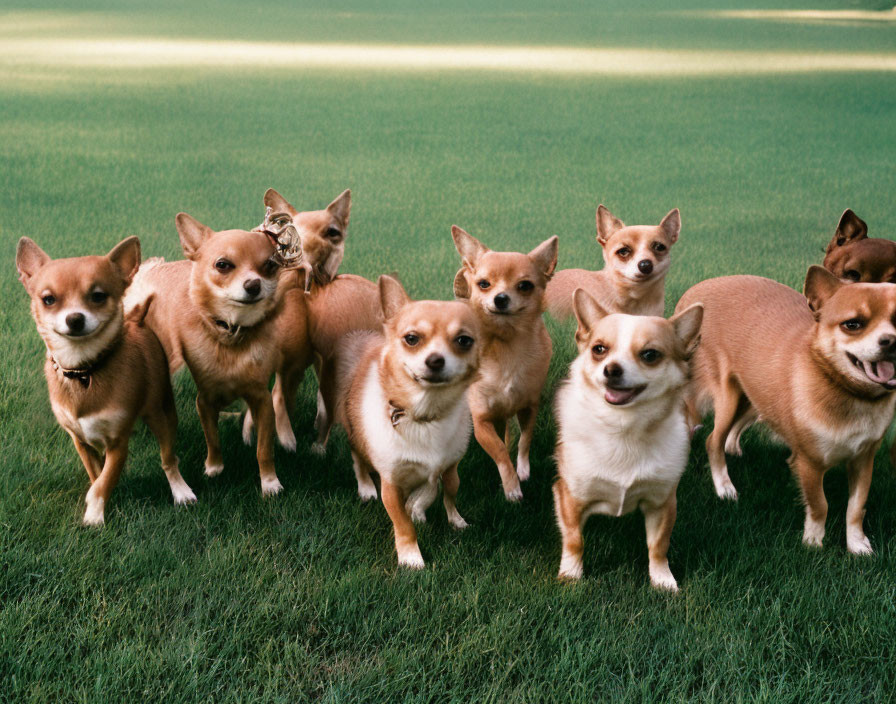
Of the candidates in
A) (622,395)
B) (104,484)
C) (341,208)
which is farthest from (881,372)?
(104,484)

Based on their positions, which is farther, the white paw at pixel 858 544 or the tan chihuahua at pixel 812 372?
the white paw at pixel 858 544

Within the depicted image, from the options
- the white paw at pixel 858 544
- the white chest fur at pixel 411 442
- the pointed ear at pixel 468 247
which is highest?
the pointed ear at pixel 468 247

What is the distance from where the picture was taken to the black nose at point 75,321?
11.8 feet

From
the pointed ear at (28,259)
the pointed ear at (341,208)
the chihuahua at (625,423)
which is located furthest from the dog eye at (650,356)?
the pointed ear at (28,259)

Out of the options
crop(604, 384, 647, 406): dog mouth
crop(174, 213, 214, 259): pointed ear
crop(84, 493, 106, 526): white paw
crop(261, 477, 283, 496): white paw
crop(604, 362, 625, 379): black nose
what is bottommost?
crop(261, 477, 283, 496): white paw

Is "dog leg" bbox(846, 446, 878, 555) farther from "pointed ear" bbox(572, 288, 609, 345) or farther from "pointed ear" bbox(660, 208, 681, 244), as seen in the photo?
"pointed ear" bbox(660, 208, 681, 244)

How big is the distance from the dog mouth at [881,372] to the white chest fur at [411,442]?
1.89m

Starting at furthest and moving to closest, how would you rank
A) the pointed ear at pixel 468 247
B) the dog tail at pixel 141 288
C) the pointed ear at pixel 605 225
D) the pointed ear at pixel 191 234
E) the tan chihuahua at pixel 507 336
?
the pointed ear at pixel 605 225 → the dog tail at pixel 141 288 → the pointed ear at pixel 468 247 → the tan chihuahua at pixel 507 336 → the pointed ear at pixel 191 234

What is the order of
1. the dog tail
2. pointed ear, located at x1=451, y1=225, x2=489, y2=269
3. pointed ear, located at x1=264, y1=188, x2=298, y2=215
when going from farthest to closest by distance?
pointed ear, located at x1=264, y1=188, x2=298, y2=215 → the dog tail → pointed ear, located at x1=451, y1=225, x2=489, y2=269

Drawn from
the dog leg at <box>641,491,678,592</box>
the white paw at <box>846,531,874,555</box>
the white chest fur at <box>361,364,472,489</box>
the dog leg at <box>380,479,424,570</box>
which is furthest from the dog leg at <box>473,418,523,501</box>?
the white paw at <box>846,531,874,555</box>

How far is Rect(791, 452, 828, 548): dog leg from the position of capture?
13.0 ft

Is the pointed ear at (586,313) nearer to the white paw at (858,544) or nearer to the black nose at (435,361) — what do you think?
the black nose at (435,361)

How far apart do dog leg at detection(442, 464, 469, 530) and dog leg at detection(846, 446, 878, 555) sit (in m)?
2.01

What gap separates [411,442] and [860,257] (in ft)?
9.78
